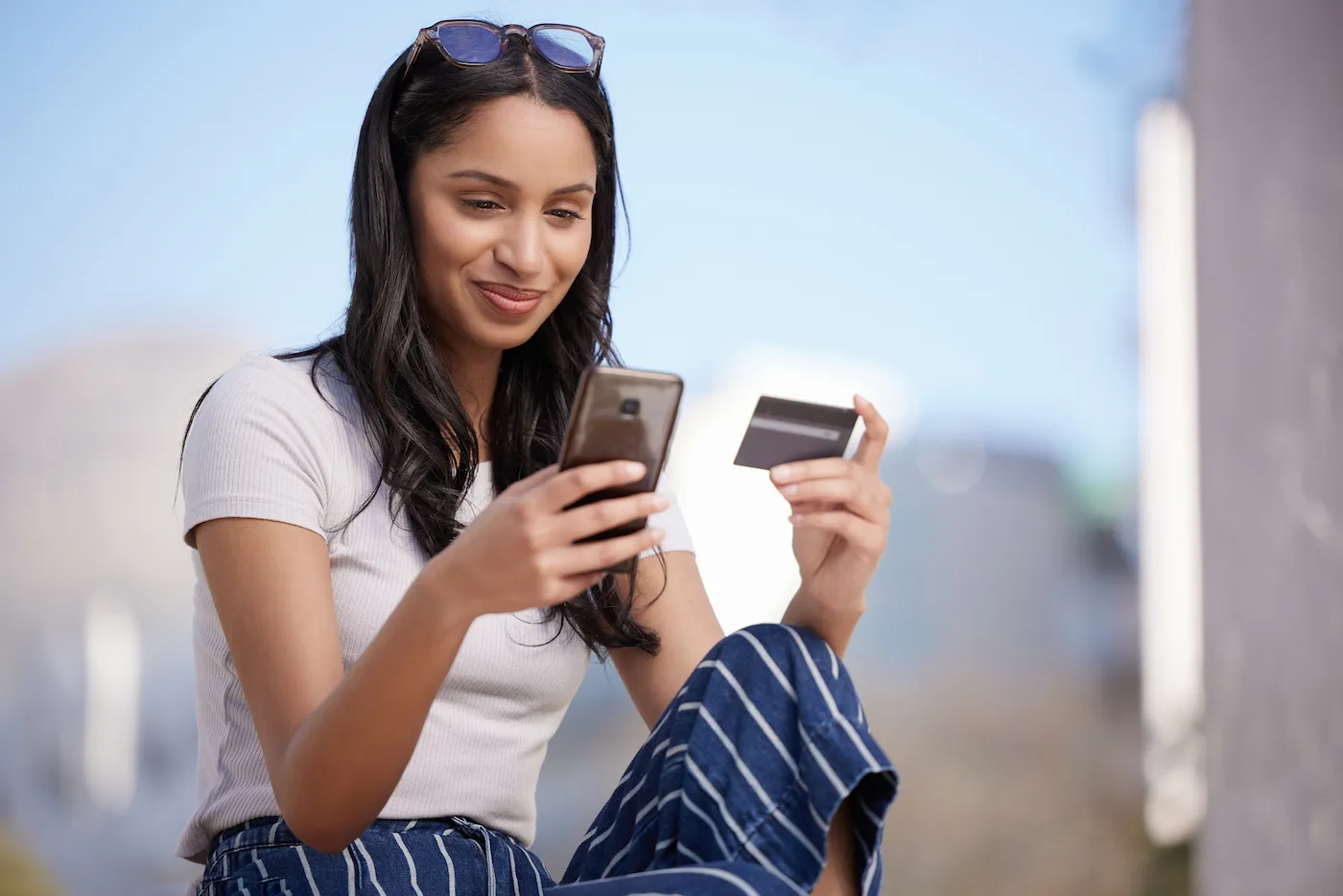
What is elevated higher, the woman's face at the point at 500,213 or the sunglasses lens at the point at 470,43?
the sunglasses lens at the point at 470,43

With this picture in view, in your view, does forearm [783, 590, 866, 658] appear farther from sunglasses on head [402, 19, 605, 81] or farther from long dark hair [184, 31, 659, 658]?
sunglasses on head [402, 19, 605, 81]

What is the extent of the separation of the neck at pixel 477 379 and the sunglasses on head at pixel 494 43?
0.91ft

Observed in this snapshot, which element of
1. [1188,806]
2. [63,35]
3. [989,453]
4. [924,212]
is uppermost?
[63,35]

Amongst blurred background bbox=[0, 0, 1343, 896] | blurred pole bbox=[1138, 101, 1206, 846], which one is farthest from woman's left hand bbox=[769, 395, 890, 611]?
blurred pole bbox=[1138, 101, 1206, 846]

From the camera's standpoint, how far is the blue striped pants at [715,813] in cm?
90

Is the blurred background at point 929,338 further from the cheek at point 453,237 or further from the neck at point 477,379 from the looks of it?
the cheek at point 453,237

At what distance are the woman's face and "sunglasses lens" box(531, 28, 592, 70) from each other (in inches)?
2.3

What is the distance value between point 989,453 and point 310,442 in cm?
166

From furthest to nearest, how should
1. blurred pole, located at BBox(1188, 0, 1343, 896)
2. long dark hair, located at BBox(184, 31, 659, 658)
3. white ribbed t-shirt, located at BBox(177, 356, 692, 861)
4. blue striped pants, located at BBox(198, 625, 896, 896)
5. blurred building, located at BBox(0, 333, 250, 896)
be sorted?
1. blurred pole, located at BBox(1188, 0, 1343, 896)
2. blurred building, located at BBox(0, 333, 250, 896)
3. long dark hair, located at BBox(184, 31, 659, 658)
4. white ribbed t-shirt, located at BBox(177, 356, 692, 861)
5. blue striped pants, located at BBox(198, 625, 896, 896)

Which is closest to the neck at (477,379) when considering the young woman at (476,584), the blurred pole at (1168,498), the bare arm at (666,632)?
the young woman at (476,584)

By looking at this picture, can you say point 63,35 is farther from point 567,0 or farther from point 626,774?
point 626,774

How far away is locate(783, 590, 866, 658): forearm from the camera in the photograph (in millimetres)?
1050

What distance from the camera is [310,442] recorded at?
3.56ft

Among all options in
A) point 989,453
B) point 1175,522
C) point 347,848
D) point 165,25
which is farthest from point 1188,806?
point 165,25
